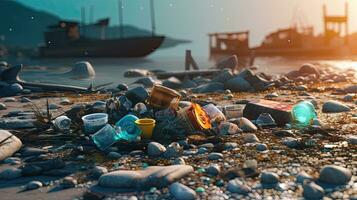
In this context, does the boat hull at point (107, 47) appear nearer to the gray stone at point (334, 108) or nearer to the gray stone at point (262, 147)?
the gray stone at point (334, 108)

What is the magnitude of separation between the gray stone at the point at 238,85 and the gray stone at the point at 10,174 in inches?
305

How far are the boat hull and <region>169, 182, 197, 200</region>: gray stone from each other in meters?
49.0

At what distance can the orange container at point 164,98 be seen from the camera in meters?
6.27

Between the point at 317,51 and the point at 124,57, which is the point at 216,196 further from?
the point at 124,57

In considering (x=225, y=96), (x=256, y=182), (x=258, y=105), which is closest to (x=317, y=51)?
(x=225, y=96)

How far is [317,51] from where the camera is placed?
46656mm

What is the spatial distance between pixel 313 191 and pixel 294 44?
49134mm

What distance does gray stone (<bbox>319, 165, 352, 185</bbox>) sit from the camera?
3.74 meters

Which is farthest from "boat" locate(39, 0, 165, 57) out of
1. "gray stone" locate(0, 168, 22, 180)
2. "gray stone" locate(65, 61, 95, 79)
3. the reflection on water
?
"gray stone" locate(0, 168, 22, 180)

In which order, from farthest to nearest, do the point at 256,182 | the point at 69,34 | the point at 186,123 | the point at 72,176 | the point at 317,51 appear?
the point at 69,34, the point at 317,51, the point at 186,123, the point at 72,176, the point at 256,182

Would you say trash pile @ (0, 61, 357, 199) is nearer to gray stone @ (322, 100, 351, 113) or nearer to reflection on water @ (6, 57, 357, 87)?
gray stone @ (322, 100, 351, 113)

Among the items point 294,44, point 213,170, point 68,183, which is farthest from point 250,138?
point 294,44

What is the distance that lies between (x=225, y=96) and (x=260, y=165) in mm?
5678

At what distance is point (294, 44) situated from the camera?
5019 cm
